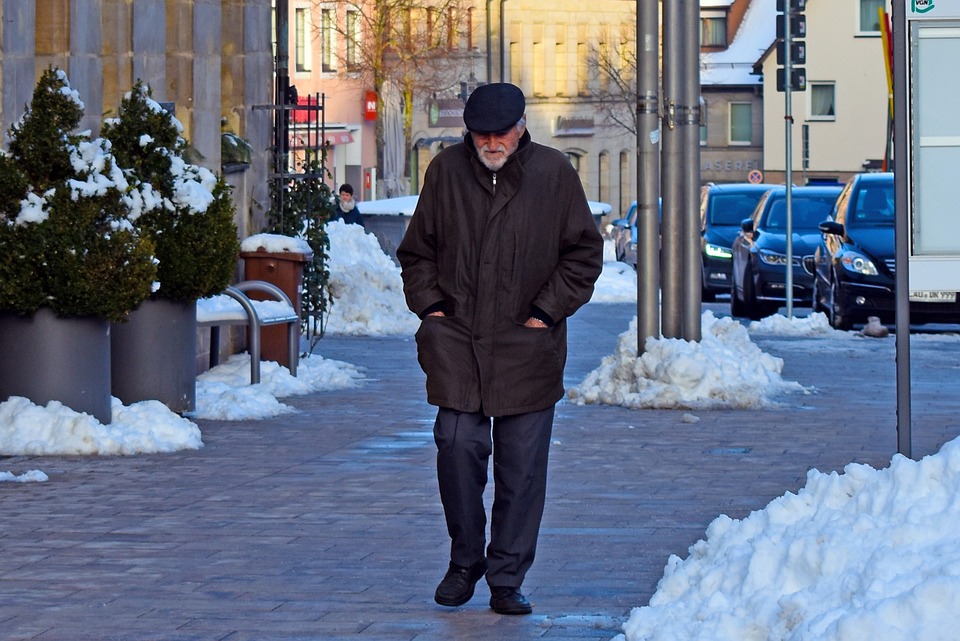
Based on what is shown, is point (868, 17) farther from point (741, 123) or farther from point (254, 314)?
point (254, 314)

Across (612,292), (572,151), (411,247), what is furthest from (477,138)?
(572,151)

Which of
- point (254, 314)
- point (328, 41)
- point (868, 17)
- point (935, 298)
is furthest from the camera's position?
point (868, 17)

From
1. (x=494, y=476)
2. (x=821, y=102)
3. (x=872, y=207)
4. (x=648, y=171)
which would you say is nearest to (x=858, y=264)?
(x=872, y=207)

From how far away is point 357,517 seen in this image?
838 cm

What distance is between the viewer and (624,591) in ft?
22.1

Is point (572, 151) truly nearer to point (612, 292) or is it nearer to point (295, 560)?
point (612, 292)

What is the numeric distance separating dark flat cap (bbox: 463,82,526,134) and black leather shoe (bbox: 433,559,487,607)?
1.39m

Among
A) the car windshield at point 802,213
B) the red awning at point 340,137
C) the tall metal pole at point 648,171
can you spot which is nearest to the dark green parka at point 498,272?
the tall metal pole at point 648,171

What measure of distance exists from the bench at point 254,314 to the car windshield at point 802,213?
Result: 41.0ft

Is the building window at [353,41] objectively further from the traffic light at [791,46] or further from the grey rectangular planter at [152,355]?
the grey rectangular planter at [152,355]

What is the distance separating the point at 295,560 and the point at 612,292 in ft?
78.4

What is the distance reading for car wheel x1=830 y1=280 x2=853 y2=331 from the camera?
21.6m

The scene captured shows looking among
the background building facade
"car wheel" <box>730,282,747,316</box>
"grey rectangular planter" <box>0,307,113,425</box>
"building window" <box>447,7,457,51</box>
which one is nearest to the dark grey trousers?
"grey rectangular planter" <box>0,307,113,425</box>

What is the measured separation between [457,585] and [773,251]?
19.2 metres
